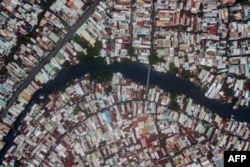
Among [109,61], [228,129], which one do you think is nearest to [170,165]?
[228,129]

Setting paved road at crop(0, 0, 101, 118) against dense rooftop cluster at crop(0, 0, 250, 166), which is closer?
dense rooftop cluster at crop(0, 0, 250, 166)

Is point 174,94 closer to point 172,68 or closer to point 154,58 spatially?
point 172,68

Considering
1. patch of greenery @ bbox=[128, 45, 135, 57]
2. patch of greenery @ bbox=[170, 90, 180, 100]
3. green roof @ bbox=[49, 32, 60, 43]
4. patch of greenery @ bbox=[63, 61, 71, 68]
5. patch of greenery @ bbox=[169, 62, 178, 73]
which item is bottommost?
patch of greenery @ bbox=[170, 90, 180, 100]

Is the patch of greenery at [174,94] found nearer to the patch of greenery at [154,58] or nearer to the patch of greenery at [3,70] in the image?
the patch of greenery at [154,58]

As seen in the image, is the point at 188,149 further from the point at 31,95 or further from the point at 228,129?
the point at 31,95

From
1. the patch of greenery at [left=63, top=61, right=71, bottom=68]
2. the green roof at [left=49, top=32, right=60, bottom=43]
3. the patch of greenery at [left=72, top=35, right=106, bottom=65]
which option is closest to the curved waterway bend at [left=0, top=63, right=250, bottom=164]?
the patch of greenery at [left=63, top=61, right=71, bottom=68]

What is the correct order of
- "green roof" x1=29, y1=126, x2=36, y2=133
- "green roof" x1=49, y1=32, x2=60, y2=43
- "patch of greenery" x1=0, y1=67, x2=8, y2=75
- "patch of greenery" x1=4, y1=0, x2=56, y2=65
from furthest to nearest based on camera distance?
"green roof" x1=29, y1=126, x2=36, y2=133 < "patch of greenery" x1=0, y1=67, x2=8, y2=75 < "green roof" x1=49, y1=32, x2=60, y2=43 < "patch of greenery" x1=4, y1=0, x2=56, y2=65

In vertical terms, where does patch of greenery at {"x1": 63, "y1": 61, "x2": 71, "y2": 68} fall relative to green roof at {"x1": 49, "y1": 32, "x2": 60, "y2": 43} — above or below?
below

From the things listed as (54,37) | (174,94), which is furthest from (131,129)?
(54,37)

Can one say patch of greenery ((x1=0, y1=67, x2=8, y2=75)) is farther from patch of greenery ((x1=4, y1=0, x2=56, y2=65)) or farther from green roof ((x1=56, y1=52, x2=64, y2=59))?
green roof ((x1=56, y1=52, x2=64, y2=59))

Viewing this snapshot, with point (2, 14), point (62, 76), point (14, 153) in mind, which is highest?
point (2, 14)
